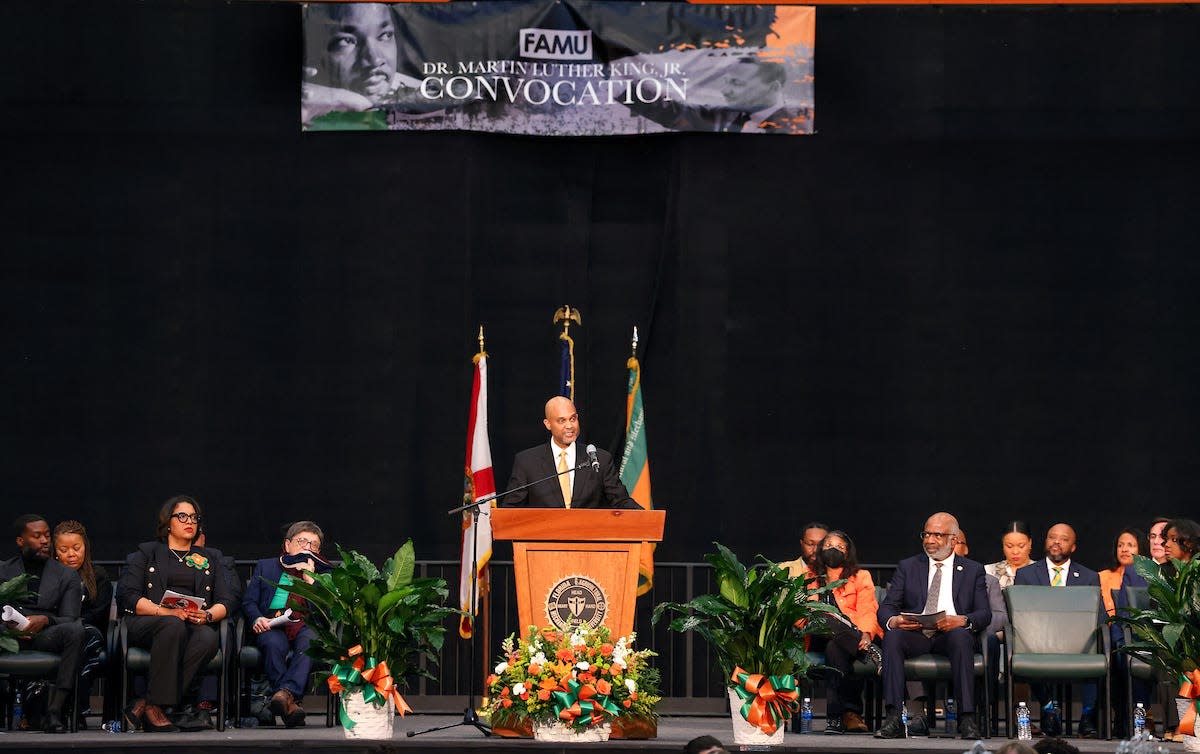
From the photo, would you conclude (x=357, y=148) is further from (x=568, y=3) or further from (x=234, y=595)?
(x=234, y=595)

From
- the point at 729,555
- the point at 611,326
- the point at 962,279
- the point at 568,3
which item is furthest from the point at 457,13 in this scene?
the point at 729,555

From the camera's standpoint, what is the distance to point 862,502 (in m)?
9.80

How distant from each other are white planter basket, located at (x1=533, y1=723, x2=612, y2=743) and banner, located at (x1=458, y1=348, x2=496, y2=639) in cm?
93

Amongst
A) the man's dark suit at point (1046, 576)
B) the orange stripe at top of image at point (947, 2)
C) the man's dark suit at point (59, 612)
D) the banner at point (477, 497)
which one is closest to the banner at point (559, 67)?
the orange stripe at top of image at point (947, 2)

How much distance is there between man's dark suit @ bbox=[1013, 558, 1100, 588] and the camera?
8312mm

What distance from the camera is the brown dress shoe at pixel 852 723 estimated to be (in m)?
7.84

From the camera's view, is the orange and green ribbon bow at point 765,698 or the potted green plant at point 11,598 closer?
the orange and green ribbon bow at point 765,698

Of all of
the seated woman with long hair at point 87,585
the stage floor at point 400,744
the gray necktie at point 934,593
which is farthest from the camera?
the gray necktie at point 934,593

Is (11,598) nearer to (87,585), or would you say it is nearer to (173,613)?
(87,585)

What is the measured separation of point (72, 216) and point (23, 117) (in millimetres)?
613

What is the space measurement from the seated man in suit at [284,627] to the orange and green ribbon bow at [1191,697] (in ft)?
11.9

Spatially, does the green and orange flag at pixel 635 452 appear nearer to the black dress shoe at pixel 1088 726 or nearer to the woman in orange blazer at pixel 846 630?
the woman in orange blazer at pixel 846 630

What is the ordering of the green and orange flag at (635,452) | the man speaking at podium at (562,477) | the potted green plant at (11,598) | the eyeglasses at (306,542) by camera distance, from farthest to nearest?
the green and orange flag at (635,452) → the eyeglasses at (306,542) → the man speaking at podium at (562,477) → the potted green plant at (11,598)

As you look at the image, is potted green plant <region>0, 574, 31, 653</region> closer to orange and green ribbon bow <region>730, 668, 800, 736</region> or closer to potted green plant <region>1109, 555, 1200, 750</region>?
orange and green ribbon bow <region>730, 668, 800, 736</region>
